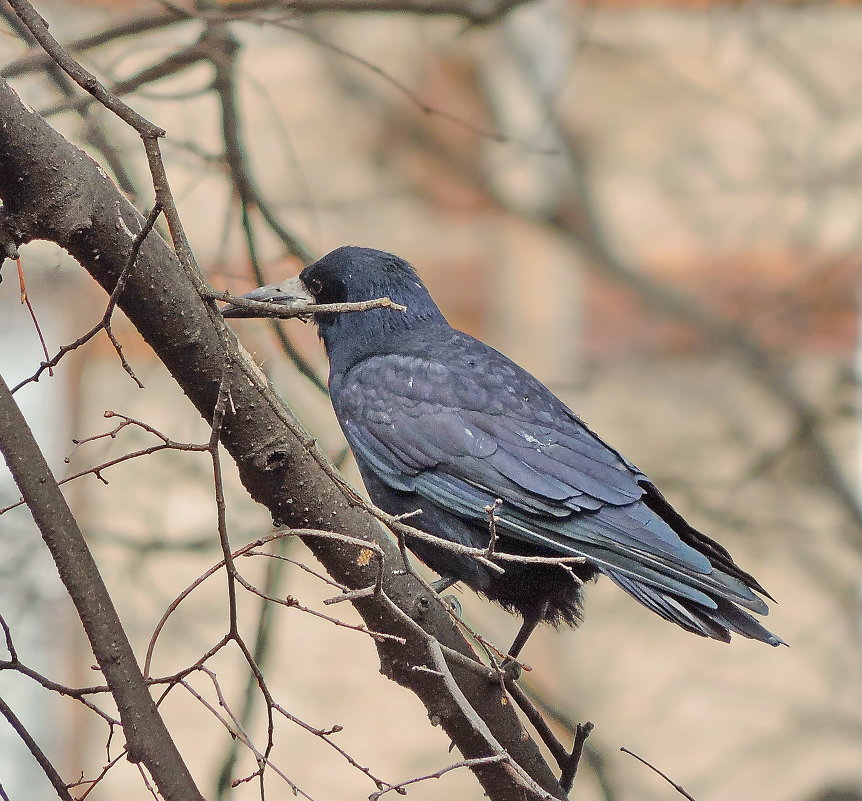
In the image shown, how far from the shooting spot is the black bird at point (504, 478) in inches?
98.3

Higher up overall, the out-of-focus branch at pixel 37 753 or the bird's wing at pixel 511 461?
the bird's wing at pixel 511 461

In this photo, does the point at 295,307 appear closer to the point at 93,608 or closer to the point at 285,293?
the point at 93,608

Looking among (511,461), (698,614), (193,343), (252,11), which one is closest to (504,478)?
(511,461)

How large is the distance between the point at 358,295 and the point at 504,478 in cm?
80

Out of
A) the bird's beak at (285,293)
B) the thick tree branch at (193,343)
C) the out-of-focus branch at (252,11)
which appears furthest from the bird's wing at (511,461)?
the out-of-focus branch at (252,11)

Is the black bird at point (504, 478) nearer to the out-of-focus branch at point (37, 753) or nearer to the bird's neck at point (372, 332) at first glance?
the bird's neck at point (372, 332)

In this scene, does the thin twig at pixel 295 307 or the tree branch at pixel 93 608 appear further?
the tree branch at pixel 93 608

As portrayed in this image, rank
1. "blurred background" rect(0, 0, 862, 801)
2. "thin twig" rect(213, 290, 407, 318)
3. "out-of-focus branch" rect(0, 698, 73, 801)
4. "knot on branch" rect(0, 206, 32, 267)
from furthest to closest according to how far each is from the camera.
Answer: "blurred background" rect(0, 0, 862, 801) < "knot on branch" rect(0, 206, 32, 267) < "out-of-focus branch" rect(0, 698, 73, 801) < "thin twig" rect(213, 290, 407, 318)

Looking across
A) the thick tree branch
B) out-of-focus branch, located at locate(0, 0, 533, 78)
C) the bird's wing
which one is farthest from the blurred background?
the thick tree branch

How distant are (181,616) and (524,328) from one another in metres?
2.98

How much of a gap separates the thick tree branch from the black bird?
1.50ft

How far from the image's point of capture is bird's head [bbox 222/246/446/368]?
3143 mm

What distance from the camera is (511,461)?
2.71m

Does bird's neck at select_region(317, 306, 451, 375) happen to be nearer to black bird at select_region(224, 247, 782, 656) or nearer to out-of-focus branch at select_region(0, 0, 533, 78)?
black bird at select_region(224, 247, 782, 656)
